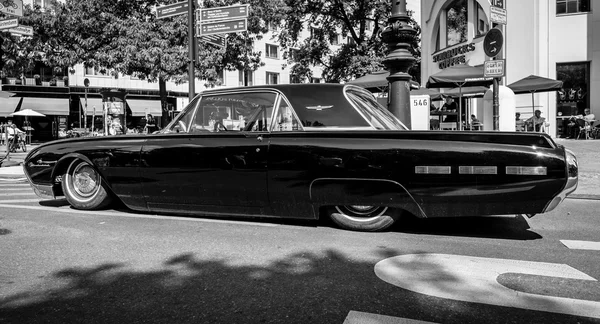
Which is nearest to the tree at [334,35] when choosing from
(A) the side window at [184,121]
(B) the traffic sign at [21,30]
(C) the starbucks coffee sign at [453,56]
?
(C) the starbucks coffee sign at [453,56]

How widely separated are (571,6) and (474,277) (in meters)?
20.8

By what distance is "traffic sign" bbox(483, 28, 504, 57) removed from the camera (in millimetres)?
8203

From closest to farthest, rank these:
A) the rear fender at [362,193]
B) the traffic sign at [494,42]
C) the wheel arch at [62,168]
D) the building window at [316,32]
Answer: the rear fender at [362,193]
the wheel arch at [62,168]
the traffic sign at [494,42]
the building window at [316,32]

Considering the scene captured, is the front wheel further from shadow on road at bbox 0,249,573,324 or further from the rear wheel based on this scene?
the rear wheel

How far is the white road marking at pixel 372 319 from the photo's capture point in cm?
238

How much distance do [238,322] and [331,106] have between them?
8.52 feet

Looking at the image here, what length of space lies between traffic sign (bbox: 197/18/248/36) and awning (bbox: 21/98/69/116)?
27.6 m

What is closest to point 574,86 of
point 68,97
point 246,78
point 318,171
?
point 318,171

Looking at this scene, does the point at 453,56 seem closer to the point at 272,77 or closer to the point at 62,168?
the point at 62,168

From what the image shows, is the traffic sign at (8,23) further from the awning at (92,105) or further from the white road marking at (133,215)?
the awning at (92,105)

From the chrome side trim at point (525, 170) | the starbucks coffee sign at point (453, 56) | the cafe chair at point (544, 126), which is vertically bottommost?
the chrome side trim at point (525, 170)

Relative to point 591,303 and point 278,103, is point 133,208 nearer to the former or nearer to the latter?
point 278,103

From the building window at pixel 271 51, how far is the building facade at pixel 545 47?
2409 cm

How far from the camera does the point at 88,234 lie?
4355 mm
